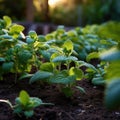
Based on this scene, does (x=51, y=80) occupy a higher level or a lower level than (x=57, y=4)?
lower

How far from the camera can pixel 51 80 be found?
159 centimetres

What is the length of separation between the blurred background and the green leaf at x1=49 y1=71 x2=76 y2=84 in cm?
616

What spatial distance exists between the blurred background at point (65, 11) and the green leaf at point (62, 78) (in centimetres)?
616

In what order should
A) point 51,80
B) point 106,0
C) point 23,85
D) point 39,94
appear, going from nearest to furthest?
point 51,80 < point 39,94 < point 23,85 < point 106,0

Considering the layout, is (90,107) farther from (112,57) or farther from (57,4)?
(57,4)

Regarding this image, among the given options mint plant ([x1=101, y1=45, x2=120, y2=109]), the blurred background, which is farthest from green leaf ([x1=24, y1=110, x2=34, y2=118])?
the blurred background

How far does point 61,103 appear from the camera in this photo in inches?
64.6

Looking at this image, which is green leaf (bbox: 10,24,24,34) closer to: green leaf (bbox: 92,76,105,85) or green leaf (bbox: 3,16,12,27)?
green leaf (bbox: 3,16,12,27)

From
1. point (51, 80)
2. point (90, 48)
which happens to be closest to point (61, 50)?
point (51, 80)

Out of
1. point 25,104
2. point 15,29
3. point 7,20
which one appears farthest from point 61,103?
point 7,20

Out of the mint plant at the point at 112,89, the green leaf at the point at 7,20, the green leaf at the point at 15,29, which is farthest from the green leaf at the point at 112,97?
the green leaf at the point at 7,20

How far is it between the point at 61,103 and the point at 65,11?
282 inches

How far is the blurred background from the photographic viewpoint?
7848 mm

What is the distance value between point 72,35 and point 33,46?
0.85 meters
